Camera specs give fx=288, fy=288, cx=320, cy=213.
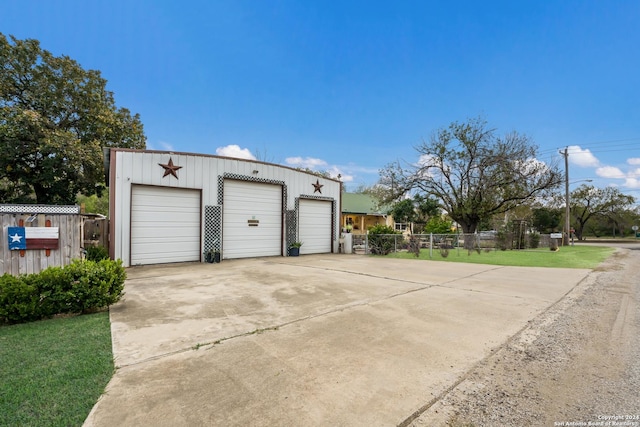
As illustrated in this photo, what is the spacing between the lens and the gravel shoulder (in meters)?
2.00

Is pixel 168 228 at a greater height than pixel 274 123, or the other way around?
pixel 274 123

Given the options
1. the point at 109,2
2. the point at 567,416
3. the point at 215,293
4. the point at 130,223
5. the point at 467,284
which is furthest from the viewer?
the point at 109,2

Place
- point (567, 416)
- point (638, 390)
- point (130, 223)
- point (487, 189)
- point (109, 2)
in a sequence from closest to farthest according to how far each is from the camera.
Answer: point (567, 416) < point (638, 390) < point (130, 223) < point (109, 2) < point (487, 189)

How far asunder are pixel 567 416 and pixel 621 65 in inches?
731

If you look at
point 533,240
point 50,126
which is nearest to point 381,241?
point 533,240

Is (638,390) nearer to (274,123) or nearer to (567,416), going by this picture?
(567,416)

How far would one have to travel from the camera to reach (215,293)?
222 inches

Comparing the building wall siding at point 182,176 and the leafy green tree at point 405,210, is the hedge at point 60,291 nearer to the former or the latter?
the building wall siding at point 182,176

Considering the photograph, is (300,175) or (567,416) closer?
(567,416)

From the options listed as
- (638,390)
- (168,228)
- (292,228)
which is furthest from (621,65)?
(168,228)

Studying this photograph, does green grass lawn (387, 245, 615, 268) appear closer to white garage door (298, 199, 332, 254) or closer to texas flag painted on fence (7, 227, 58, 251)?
Result: white garage door (298, 199, 332, 254)

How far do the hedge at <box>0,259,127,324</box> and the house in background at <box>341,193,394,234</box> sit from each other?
23070 mm

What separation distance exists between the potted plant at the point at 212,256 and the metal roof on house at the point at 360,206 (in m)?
17.5

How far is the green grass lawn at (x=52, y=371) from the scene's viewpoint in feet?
6.37
